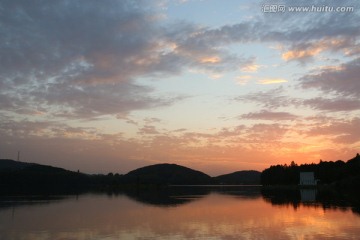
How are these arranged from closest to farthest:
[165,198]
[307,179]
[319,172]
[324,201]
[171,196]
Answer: [324,201] → [165,198] → [171,196] → [307,179] → [319,172]

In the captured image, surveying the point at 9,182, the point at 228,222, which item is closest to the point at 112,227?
the point at 228,222

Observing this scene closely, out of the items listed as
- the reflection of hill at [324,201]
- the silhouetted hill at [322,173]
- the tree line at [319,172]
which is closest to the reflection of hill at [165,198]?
the reflection of hill at [324,201]

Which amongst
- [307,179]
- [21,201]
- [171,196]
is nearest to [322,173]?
[307,179]

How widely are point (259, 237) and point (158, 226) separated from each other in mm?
9090

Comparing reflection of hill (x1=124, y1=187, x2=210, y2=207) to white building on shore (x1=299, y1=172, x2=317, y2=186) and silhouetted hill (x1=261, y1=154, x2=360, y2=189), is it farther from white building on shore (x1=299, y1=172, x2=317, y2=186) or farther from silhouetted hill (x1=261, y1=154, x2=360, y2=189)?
white building on shore (x1=299, y1=172, x2=317, y2=186)

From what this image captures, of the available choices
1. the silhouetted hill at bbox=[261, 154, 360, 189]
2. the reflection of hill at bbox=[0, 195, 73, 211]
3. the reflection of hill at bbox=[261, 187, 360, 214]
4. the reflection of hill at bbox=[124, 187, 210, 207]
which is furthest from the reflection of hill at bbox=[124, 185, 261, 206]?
the silhouetted hill at bbox=[261, 154, 360, 189]

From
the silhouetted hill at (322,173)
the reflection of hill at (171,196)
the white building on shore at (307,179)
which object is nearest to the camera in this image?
the reflection of hill at (171,196)

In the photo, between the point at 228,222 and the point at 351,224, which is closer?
the point at 351,224

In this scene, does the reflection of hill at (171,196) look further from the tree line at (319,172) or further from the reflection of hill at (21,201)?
the tree line at (319,172)

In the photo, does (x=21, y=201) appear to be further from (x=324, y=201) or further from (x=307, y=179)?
(x=307, y=179)

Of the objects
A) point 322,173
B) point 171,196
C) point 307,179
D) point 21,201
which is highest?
point 322,173

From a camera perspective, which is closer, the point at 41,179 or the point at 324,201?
the point at 324,201

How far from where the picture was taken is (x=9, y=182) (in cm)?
14450

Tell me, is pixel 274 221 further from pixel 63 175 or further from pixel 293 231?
pixel 63 175
